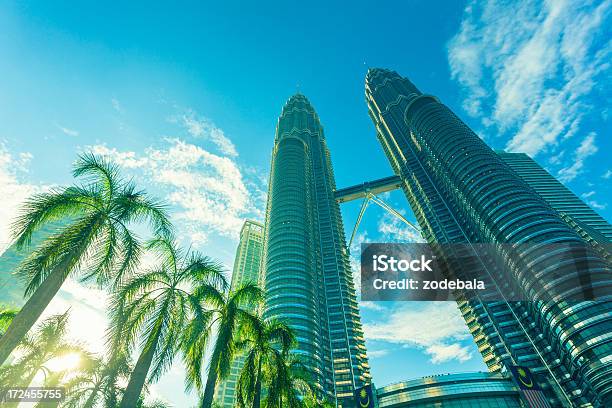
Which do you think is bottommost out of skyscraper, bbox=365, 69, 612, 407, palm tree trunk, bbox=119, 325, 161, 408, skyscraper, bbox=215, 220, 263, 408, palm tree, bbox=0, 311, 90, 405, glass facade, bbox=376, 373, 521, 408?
palm tree trunk, bbox=119, 325, 161, 408

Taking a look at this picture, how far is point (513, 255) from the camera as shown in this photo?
8144 centimetres

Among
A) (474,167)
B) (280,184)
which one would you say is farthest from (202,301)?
(280,184)

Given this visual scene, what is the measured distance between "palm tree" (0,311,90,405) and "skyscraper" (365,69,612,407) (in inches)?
3249

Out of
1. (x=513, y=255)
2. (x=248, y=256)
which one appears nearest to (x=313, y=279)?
(x=513, y=255)

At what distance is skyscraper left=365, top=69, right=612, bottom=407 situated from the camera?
63.0 meters

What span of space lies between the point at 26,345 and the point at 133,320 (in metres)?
11.5

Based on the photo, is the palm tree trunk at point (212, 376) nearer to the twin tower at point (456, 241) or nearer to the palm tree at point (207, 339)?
the palm tree at point (207, 339)

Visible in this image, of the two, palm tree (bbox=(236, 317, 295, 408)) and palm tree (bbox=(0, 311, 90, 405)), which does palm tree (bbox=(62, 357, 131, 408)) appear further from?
palm tree (bbox=(236, 317, 295, 408))

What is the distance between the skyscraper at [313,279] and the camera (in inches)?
3873

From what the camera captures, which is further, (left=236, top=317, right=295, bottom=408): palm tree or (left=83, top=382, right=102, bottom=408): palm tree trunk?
(left=83, top=382, right=102, bottom=408): palm tree trunk

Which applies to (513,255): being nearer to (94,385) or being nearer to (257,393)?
(257,393)

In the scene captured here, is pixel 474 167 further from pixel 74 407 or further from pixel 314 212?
pixel 74 407

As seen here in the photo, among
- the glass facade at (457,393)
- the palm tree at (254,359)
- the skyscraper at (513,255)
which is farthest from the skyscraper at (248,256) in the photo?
the palm tree at (254,359)

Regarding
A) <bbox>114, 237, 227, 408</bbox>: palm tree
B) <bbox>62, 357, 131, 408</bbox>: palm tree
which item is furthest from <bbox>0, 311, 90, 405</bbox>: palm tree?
<bbox>114, 237, 227, 408</bbox>: palm tree
